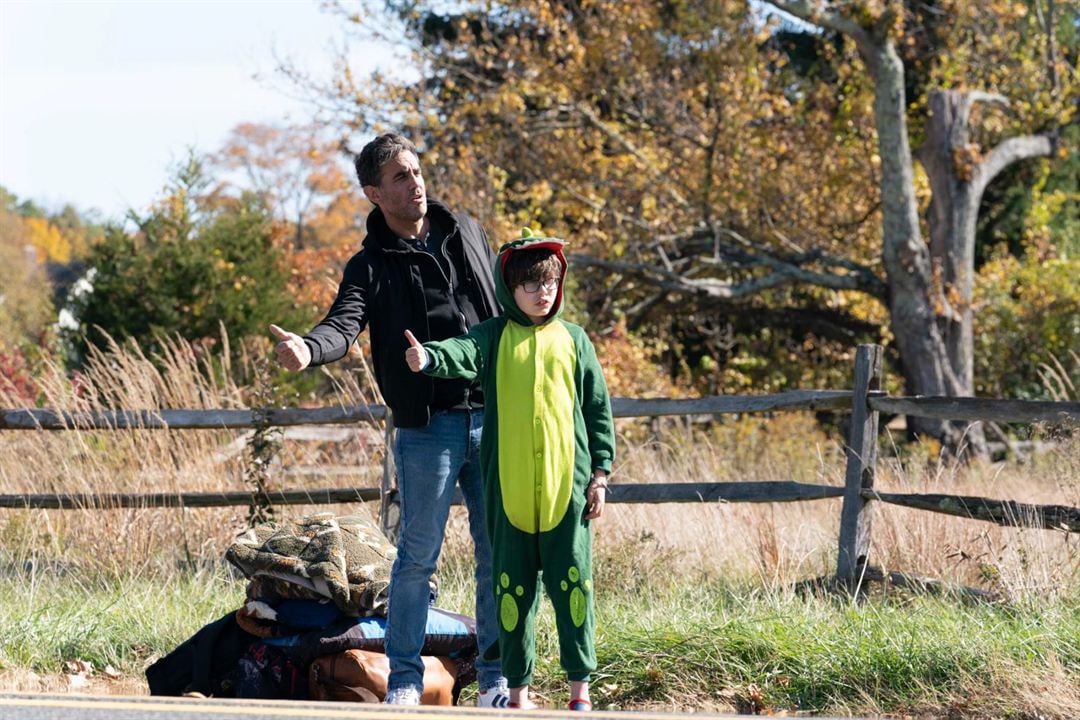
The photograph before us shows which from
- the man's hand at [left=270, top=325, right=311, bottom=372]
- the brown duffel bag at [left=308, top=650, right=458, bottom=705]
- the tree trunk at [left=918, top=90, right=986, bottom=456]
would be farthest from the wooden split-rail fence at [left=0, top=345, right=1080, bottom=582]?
the tree trunk at [left=918, top=90, right=986, bottom=456]

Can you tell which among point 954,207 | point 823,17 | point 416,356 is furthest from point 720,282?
point 416,356

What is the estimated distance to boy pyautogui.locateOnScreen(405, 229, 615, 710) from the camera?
414 cm

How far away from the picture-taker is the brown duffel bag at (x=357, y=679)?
454cm

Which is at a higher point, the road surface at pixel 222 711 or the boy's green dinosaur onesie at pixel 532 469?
the boy's green dinosaur onesie at pixel 532 469

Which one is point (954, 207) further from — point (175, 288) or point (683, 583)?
point (683, 583)

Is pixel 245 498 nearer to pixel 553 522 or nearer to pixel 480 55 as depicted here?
pixel 553 522

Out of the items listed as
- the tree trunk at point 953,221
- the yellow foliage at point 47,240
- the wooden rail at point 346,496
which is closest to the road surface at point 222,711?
the wooden rail at point 346,496

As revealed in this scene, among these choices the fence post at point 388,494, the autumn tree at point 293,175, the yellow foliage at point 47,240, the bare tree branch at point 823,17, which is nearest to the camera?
the fence post at point 388,494

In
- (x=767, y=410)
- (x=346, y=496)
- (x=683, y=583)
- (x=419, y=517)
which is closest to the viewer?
(x=419, y=517)

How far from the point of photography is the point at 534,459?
4133mm

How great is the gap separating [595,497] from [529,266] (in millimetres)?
728

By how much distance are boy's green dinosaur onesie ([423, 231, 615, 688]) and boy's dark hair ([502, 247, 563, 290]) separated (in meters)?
0.02

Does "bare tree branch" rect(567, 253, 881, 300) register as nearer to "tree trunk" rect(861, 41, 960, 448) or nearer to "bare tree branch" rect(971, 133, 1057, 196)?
"tree trunk" rect(861, 41, 960, 448)

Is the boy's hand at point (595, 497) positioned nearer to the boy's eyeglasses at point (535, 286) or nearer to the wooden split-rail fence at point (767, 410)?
the boy's eyeglasses at point (535, 286)
